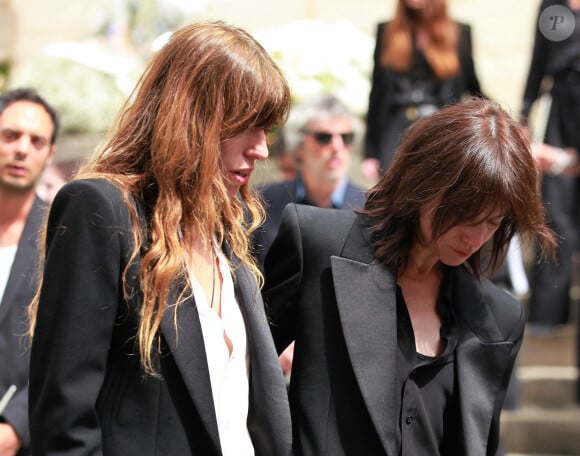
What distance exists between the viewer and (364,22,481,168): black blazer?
22.7 feet

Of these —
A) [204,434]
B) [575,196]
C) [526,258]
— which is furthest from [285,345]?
[526,258]

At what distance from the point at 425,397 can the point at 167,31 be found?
4600 millimetres

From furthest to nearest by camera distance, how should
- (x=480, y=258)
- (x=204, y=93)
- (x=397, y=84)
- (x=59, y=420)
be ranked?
(x=397, y=84), (x=480, y=258), (x=204, y=93), (x=59, y=420)

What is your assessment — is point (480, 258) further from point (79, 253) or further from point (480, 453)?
point (79, 253)

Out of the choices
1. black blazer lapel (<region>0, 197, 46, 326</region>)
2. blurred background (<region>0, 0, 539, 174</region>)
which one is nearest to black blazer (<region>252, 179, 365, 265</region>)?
black blazer lapel (<region>0, 197, 46, 326</region>)

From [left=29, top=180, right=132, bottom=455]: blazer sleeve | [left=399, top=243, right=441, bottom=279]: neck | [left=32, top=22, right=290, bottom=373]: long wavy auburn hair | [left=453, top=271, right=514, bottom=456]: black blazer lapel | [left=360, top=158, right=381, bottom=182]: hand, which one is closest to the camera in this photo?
[left=29, top=180, right=132, bottom=455]: blazer sleeve

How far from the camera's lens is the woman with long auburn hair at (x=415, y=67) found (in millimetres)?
6879

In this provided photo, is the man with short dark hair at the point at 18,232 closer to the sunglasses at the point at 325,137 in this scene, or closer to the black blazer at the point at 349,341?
the black blazer at the point at 349,341

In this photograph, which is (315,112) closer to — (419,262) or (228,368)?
(419,262)

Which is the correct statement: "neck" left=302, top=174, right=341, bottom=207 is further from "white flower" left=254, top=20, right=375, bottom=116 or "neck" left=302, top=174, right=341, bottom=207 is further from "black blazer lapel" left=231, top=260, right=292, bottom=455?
"black blazer lapel" left=231, top=260, right=292, bottom=455

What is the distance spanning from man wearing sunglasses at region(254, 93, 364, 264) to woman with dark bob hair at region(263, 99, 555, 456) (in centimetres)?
241

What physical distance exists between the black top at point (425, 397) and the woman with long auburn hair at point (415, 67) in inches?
138

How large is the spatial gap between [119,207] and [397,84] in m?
4.33

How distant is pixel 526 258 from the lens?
8258 mm
